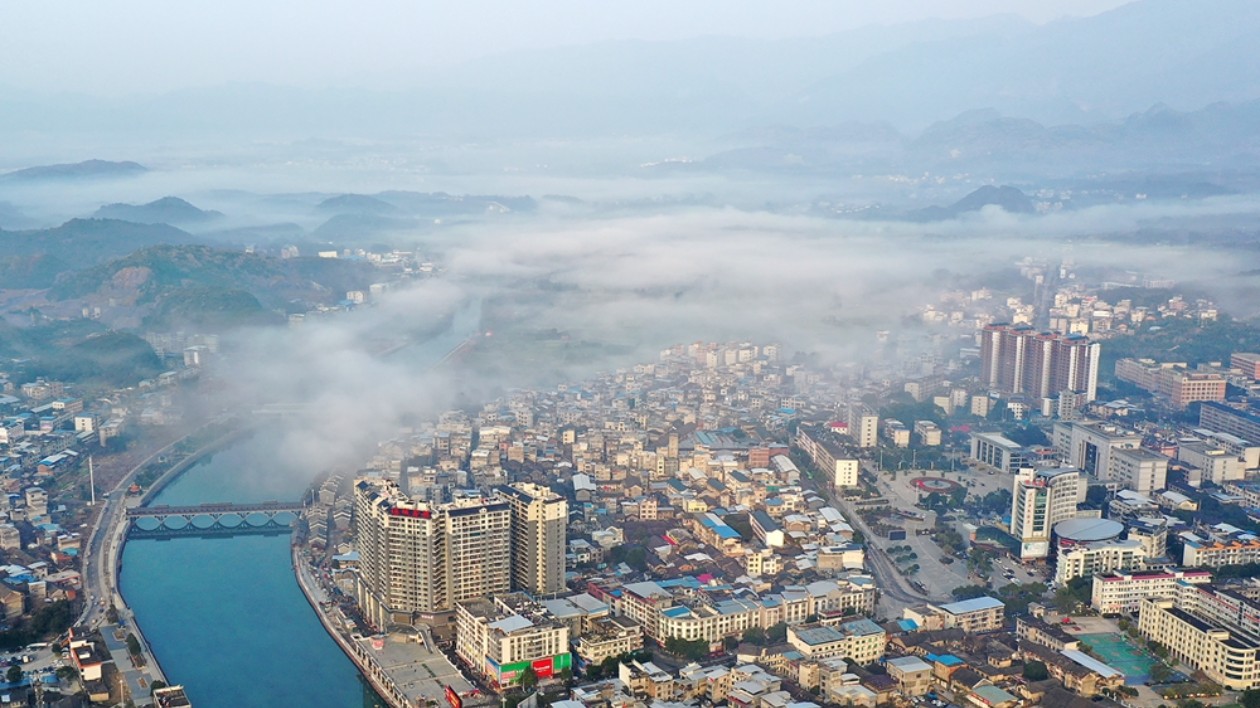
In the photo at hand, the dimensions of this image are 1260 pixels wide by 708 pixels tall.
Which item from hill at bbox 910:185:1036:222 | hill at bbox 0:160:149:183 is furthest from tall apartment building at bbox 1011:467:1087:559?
hill at bbox 0:160:149:183

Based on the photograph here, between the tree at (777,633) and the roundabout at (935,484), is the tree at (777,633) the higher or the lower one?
the higher one

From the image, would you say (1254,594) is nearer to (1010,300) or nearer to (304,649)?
(304,649)

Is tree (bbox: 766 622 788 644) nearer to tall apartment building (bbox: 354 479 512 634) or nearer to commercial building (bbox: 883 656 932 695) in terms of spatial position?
commercial building (bbox: 883 656 932 695)

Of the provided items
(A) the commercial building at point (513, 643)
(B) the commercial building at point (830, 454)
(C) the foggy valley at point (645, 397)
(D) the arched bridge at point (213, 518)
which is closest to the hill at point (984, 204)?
(C) the foggy valley at point (645, 397)

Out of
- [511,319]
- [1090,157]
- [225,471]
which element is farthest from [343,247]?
[1090,157]

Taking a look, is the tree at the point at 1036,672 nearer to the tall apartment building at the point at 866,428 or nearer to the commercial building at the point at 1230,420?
the tall apartment building at the point at 866,428

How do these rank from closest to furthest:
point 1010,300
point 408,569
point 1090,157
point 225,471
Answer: point 408,569 < point 225,471 < point 1010,300 < point 1090,157
